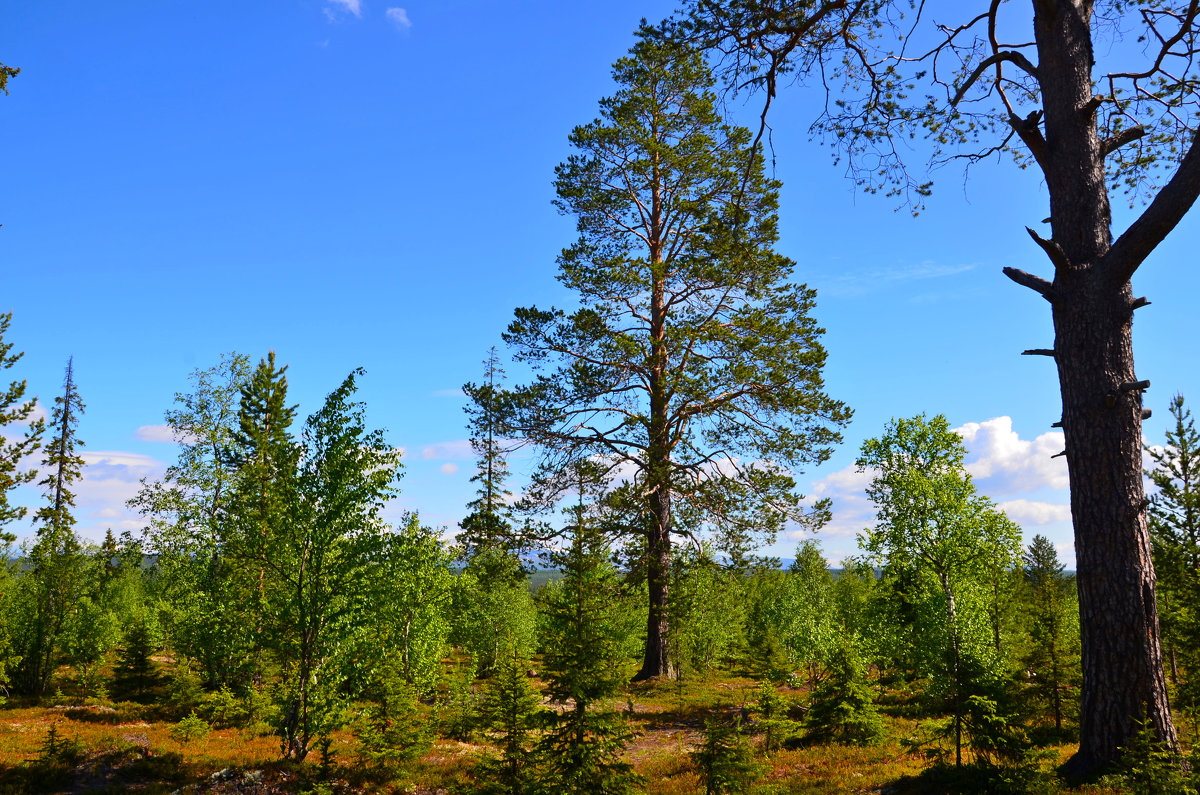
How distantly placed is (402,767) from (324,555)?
515 centimetres

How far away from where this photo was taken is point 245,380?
100 ft

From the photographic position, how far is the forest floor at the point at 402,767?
37.2 ft

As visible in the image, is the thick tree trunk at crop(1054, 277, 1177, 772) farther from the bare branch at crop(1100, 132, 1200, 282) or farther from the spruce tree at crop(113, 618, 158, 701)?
the spruce tree at crop(113, 618, 158, 701)

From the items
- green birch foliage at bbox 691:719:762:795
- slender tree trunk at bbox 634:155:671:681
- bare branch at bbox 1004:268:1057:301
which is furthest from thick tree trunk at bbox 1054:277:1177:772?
slender tree trunk at bbox 634:155:671:681

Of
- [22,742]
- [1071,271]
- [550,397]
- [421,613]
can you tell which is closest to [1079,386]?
[1071,271]

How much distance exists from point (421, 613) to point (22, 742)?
493 inches

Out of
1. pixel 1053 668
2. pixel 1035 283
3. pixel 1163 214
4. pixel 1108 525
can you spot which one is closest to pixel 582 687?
pixel 1108 525

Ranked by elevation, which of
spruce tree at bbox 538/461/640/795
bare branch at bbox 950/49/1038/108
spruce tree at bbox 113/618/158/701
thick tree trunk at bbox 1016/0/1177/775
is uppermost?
bare branch at bbox 950/49/1038/108

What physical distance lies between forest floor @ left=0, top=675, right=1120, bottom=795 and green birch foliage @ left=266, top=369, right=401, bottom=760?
1.37 metres

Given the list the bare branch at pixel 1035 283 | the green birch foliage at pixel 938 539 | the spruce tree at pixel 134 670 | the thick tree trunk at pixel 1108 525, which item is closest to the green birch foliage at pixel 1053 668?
the green birch foliage at pixel 938 539

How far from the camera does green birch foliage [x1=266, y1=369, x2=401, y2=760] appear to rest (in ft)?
45.6

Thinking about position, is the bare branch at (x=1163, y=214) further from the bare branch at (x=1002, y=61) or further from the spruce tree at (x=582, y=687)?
the spruce tree at (x=582, y=687)

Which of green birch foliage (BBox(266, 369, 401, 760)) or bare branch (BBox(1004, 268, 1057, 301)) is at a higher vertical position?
bare branch (BBox(1004, 268, 1057, 301))

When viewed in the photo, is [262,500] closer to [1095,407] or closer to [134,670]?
[134,670]
